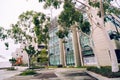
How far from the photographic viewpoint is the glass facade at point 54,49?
61.1 metres

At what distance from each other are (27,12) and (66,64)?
2617 cm

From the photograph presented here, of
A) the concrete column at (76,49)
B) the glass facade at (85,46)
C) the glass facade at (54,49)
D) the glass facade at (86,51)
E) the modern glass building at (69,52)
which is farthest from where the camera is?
the glass facade at (54,49)

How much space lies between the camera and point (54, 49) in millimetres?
63844

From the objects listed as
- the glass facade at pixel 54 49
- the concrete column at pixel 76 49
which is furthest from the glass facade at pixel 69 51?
the glass facade at pixel 54 49

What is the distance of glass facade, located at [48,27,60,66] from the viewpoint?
61.1m

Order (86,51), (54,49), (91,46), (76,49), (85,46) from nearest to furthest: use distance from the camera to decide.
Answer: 1. (91,46)
2. (86,51)
3. (85,46)
4. (76,49)
5. (54,49)

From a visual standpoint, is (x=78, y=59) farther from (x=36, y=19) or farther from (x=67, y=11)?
(x=67, y=11)

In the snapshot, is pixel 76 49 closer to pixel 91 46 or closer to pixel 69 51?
pixel 69 51

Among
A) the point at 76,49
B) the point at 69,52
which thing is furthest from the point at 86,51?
the point at 69,52

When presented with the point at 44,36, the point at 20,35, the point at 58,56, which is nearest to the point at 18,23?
the point at 20,35

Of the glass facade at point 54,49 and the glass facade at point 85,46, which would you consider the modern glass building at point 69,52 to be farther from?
the glass facade at point 54,49

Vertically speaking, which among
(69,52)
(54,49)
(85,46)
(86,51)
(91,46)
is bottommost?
(91,46)

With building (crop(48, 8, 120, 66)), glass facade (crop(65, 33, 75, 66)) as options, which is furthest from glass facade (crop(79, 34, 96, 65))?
glass facade (crop(65, 33, 75, 66))

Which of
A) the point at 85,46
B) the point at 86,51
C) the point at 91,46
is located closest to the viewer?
the point at 91,46
